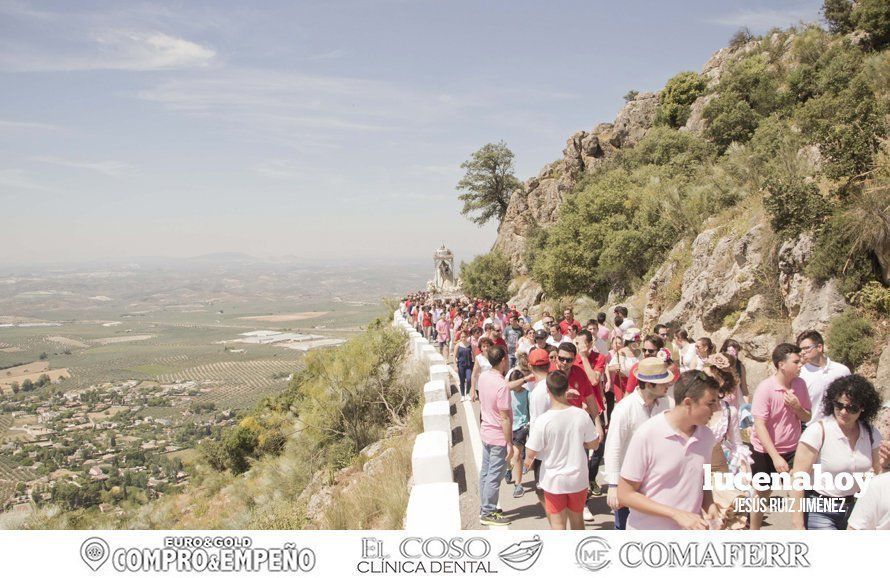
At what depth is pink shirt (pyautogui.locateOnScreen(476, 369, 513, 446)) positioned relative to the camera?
18.3 ft

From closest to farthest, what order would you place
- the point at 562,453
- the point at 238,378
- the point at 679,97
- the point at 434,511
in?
1. the point at 562,453
2. the point at 434,511
3. the point at 679,97
4. the point at 238,378

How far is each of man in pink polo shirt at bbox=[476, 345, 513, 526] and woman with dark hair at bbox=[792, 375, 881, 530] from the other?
2.56m

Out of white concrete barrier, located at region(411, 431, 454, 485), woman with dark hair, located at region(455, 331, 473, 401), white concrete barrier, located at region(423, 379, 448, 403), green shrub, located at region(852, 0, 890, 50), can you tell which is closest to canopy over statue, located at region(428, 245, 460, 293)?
green shrub, located at region(852, 0, 890, 50)

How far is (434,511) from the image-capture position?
14.6ft

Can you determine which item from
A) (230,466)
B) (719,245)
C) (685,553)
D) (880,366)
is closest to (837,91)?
(719,245)

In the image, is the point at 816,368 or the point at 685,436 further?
the point at 816,368

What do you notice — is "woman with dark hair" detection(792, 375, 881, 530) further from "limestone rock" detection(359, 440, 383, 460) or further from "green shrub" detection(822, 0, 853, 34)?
"green shrub" detection(822, 0, 853, 34)

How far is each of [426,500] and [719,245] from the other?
1185 centimetres

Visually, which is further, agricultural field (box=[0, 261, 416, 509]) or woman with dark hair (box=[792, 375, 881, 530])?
agricultural field (box=[0, 261, 416, 509])

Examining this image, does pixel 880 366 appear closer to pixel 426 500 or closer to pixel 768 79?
pixel 426 500

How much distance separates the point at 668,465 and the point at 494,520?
2628 millimetres

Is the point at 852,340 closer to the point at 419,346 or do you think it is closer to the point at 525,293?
the point at 419,346

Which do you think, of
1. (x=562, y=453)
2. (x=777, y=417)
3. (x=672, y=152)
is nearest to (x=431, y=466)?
(x=562, y=453)

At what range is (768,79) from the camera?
2812cm
